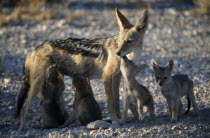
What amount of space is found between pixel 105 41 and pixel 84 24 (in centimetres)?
942

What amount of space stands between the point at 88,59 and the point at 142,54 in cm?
551

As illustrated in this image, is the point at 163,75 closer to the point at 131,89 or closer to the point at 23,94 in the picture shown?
the point at 131,89

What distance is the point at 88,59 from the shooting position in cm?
861

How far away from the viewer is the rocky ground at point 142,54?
728cm

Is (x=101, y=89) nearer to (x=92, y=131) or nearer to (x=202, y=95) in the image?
(x=202, y=95)

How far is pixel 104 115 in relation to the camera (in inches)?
361

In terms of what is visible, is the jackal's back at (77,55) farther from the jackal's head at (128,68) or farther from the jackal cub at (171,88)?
the jackal cub at (171,88)

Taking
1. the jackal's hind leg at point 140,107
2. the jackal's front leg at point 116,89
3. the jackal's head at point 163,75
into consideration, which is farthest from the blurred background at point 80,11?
the jackal's hind leg at point 140,107

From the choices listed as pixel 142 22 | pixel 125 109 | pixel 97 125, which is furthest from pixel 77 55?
pixel 97 125

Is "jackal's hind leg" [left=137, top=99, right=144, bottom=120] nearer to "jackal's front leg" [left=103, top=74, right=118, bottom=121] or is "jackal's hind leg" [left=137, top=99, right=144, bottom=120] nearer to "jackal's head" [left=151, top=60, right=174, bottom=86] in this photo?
"jackal's head" [left=151, top=60, right=174, bottom=86]

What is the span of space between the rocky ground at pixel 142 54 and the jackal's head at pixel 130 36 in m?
1.34

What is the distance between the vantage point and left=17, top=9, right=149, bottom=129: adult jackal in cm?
824

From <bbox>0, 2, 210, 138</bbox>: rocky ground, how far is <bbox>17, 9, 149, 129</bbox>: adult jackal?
71 cm

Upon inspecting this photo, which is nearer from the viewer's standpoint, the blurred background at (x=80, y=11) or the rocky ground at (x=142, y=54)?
the rocky ground at (x=142, y=54)
